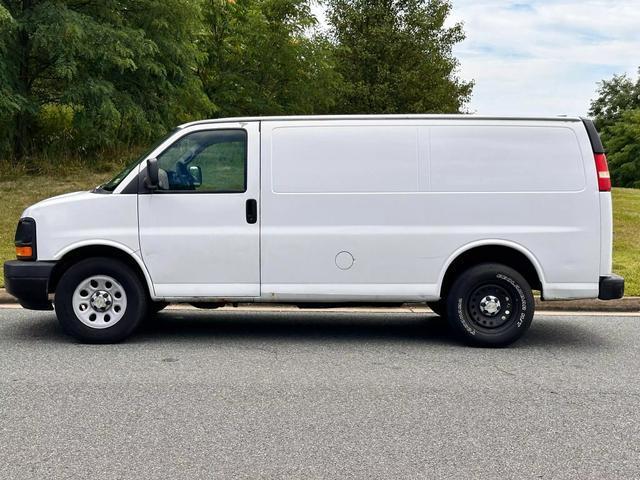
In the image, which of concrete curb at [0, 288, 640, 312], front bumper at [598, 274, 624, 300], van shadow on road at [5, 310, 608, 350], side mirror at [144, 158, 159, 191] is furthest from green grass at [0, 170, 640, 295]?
side mirror at [144, 158, 159, 191]

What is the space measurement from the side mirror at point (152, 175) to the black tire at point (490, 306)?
2840 mm

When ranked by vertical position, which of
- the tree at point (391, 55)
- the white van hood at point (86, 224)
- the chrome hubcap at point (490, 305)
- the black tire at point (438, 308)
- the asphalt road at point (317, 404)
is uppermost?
the tree at point (391, 55)

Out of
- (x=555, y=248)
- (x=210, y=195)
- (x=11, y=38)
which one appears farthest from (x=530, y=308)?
(x=11, y=38)

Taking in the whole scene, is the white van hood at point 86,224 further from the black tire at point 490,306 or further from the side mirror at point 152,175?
the black tire at point 490,306

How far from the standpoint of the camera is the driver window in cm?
657

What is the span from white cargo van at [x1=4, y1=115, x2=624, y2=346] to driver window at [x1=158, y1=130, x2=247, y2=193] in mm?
19

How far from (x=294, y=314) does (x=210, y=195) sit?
2268 millimetres

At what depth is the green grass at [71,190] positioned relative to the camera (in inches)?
422

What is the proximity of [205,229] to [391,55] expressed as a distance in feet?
91.8

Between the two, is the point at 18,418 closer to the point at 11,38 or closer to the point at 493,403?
the point at 493,403

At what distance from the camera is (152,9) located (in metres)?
18.9

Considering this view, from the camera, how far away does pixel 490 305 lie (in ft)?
21.6

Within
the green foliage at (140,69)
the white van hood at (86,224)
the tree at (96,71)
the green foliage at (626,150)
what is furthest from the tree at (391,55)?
the green foliage at (626,150)

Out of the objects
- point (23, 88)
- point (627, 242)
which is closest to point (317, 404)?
point (627, 242)
